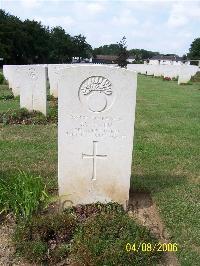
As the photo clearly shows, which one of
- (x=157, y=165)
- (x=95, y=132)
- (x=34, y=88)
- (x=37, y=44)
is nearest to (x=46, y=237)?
(x=95, y=132)

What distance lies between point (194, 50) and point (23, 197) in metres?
98.3

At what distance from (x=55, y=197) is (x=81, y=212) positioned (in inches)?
17.6

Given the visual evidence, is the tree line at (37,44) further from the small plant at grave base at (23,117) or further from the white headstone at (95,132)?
the white headstone at (95,132)

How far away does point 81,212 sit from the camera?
15.6ft

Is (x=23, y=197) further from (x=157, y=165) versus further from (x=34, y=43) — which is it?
(x=34, y=43)

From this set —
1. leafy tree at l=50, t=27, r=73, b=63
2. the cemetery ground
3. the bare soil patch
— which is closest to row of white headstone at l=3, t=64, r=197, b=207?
the bare soil patch

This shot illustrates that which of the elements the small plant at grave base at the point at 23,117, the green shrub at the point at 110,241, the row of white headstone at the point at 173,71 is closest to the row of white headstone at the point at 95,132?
the green shrub at the point at 110,241

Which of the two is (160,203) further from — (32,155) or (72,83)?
(32,155)

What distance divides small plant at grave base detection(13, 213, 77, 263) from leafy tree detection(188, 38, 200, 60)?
9213 centimetres

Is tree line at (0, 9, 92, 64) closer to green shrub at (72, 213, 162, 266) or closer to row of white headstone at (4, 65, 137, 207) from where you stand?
row of white headstone at (4, 65, 137, 207)

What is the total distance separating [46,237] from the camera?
13.7 ft

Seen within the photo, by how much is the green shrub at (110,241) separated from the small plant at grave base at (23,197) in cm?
63

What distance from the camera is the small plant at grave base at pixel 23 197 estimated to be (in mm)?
4527

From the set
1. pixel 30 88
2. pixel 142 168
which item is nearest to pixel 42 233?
pixel 142 168
